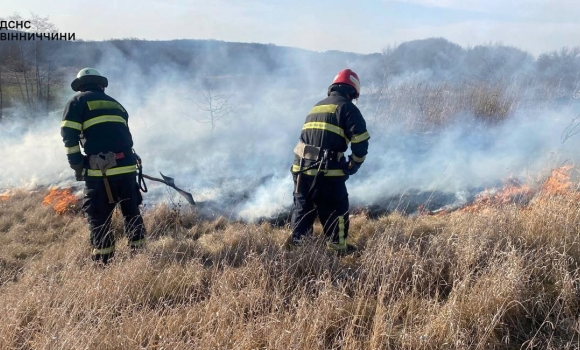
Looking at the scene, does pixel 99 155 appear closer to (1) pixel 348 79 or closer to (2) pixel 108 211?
(2) pixel 108 211

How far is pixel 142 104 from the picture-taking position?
41.0ft

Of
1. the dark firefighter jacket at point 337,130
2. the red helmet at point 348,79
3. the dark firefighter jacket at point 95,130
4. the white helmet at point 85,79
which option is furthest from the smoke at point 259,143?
the white helmet at point 85,79

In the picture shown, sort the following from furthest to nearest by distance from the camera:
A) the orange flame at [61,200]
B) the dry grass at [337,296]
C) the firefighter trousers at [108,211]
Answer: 1. the orange flame at [61,200]
2. the firefighter trousers at [108,211]
3. the dry grass at [337,296]

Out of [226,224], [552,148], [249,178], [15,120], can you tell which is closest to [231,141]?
[249,178]

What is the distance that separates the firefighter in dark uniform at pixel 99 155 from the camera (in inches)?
161

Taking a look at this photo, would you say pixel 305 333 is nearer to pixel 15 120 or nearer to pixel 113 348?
pixel 113 348

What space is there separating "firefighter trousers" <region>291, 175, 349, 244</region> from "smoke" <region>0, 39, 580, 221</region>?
1203 mm

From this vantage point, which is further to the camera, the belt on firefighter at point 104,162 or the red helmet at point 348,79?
the red helmet at point 348,79

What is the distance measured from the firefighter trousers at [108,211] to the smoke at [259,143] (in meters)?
1.77

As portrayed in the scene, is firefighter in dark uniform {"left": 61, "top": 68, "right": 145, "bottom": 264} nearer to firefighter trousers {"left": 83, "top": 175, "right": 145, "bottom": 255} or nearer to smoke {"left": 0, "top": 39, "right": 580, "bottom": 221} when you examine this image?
firefighter trousers {"left": 83, "top": 175, "right": 145, "bottom": 255}

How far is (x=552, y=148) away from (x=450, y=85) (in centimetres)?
379

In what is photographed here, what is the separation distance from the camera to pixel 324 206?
4.32 m

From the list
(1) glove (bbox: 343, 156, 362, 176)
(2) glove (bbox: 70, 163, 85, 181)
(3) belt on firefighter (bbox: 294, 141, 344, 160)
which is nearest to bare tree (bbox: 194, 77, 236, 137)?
(2) glove (bbox: 70, 163, 85, 181)

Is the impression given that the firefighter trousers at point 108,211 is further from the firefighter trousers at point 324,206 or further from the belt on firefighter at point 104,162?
the firefighter trousers at point 324,206
